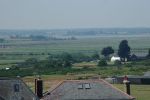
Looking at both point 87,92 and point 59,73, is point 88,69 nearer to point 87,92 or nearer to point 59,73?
point 59,73

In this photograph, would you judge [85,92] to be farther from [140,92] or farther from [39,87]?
[140,92]

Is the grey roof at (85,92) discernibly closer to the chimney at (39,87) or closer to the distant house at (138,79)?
the chimney at (39,87)

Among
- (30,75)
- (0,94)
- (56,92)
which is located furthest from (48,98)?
(30,75)

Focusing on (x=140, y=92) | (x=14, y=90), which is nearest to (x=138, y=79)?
(x=140, y=92)

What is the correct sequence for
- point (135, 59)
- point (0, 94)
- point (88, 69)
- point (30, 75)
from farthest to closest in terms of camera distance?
1. point (135, 59)
2. point (88, 69)
3. point (30, 75)
4. point (0, 94)

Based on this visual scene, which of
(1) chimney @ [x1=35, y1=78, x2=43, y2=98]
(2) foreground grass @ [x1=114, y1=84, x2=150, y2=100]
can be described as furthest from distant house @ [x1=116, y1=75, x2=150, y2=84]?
(1) chimney @ [x1=35, y1=78, x2=43, y2=98]

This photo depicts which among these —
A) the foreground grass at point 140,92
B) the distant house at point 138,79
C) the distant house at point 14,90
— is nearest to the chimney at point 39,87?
the distant house at point 14,90
